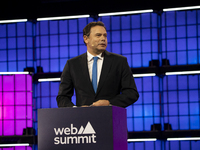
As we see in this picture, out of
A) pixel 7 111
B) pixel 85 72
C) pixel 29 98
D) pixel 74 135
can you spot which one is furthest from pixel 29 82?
pixel 74 135

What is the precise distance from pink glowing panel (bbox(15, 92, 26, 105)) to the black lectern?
394 cm

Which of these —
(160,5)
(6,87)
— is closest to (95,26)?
(160,5)

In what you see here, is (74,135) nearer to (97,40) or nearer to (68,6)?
(97,40)

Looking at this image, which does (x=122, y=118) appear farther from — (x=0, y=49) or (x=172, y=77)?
(x=0, y=49)

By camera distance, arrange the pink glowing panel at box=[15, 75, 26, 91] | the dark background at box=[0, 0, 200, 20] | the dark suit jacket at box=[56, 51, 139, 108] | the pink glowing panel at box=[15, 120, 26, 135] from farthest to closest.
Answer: the pink glowing panel at box=[15, 75, 26, 91] → the pink glowing panel at box=[15, 120, 26, 135] → the dark background at box=[0, 0, 200, 20] → the dark suit jacket at box=[56, 51, 139, 108]

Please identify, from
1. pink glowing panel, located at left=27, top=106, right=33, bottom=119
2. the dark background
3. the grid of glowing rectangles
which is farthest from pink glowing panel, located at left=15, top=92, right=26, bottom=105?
the dark background

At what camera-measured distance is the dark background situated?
569 centimetres

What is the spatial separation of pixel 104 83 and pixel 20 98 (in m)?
3.85

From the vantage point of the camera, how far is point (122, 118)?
225 centimetres

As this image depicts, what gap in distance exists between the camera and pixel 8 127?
597 cm

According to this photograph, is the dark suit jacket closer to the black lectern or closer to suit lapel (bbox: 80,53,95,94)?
suit lapel (bbox: 80,53,95,94)

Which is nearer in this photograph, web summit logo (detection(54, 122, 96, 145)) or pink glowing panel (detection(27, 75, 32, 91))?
web summit logo (detection(54, 122, 96, 145))

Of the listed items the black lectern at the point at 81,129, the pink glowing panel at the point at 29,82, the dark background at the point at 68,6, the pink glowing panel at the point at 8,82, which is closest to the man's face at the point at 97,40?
the black lectern at the point at 81,129

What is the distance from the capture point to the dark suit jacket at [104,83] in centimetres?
243
